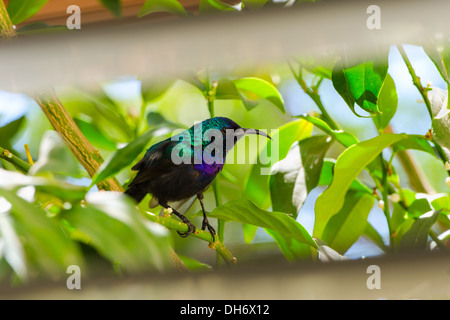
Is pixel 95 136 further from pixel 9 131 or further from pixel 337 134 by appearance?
pixel 337 134

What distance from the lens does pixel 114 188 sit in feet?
1.72

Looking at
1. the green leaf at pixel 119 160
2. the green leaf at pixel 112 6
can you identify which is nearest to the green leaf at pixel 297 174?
the green leaf at pixel 119 160

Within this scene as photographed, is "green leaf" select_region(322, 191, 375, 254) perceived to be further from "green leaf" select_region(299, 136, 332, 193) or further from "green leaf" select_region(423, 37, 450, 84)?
"green leaf" select_region(423, 37, 450, 84)

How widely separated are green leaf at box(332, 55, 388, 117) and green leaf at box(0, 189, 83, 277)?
0.35 m

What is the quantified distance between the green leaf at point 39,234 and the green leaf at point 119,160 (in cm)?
10

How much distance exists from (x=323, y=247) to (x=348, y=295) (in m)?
0.13

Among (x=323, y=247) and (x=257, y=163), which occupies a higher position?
(x=257, y=163)

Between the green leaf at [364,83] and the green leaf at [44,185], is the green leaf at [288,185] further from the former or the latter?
the green leaf at [44,185]

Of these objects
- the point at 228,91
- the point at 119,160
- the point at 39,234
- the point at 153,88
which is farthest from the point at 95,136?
the point at 39,234

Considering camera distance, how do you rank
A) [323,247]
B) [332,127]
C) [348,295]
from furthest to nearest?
[332,127] < [323,247] < [348,295]

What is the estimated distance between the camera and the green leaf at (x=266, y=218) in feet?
1.63

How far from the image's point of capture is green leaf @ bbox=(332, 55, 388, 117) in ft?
1.73
